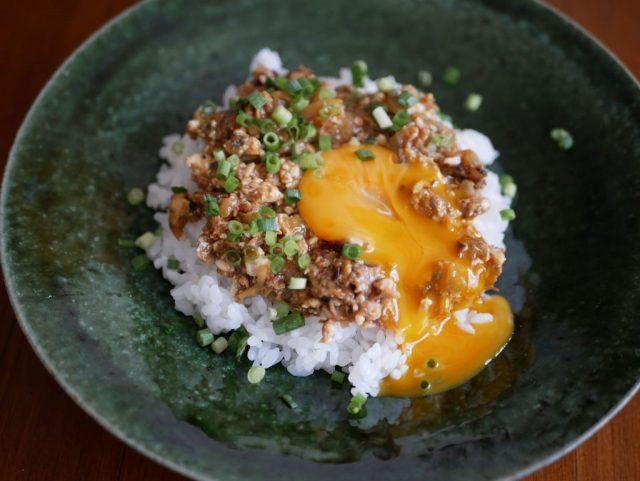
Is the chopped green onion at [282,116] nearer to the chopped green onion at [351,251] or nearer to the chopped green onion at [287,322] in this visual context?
the chopped green onion at [351,251]

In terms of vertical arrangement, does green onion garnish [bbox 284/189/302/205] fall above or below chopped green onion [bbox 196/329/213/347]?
above

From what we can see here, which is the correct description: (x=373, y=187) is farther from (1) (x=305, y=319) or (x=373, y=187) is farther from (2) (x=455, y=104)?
(2) (x=455, y=104)

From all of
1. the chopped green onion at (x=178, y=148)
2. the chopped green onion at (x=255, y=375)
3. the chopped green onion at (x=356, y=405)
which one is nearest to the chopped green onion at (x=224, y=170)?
the chopped green onion at (x=178, y=148)

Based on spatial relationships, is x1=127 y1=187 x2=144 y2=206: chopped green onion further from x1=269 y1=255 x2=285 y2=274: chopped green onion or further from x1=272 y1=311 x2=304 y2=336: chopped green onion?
x1=272 y1=311 x2=304 y2=336: chopped green onion

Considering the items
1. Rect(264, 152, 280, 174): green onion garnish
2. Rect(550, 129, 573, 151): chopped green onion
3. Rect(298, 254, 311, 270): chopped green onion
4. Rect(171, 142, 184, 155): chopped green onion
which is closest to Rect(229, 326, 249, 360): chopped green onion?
Rect(298, 254, 311, 270): chopped green onion

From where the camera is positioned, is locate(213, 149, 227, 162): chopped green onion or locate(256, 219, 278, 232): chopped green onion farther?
locate(213, 149, 227, 162): chopped green onion

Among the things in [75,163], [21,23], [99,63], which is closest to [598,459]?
[75,163]

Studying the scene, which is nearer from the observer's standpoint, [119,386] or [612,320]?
[119,386]
